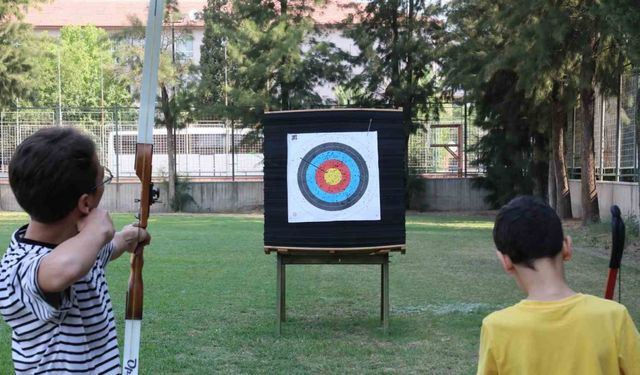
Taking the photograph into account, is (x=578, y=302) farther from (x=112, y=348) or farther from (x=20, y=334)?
(x=20, y=334)

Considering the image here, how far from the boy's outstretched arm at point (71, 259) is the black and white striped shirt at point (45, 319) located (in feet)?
0.15

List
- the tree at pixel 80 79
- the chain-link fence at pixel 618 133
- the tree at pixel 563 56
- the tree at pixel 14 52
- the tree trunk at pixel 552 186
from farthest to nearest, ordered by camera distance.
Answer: the tree at pixel 80 79 → the tree at pixel 14 52 → the tree trunk at pixel 552 186 → the chain-link fence at pixel 618 133 → the tree at pixel 563 56

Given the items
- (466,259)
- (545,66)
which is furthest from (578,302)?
(545,66)

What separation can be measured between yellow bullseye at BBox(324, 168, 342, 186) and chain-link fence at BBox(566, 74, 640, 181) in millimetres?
13053

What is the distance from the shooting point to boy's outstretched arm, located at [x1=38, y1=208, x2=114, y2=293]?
2.04m

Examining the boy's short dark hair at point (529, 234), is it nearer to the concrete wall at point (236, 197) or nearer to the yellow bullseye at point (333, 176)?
the yellow bullseye at point (333, 176)

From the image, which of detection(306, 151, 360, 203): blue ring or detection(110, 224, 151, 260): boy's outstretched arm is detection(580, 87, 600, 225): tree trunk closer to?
detection(306, 151, 360, 203): blue ring

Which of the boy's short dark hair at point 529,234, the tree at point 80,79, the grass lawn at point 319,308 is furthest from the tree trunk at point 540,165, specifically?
the tree at point 80,79

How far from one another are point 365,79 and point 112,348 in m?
29.8

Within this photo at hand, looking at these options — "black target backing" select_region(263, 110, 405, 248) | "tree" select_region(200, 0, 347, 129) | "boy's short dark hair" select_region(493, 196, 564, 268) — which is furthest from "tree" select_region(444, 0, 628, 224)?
"boy's short dark hair" select_region(493, 196, 564, 268)

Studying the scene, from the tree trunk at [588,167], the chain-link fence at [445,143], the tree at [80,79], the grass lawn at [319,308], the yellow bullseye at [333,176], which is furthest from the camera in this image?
the tree at [80,79]

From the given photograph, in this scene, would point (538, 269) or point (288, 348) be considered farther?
point (288, 348)

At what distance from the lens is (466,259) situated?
13.5 metres

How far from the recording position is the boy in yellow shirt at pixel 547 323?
2.11m
